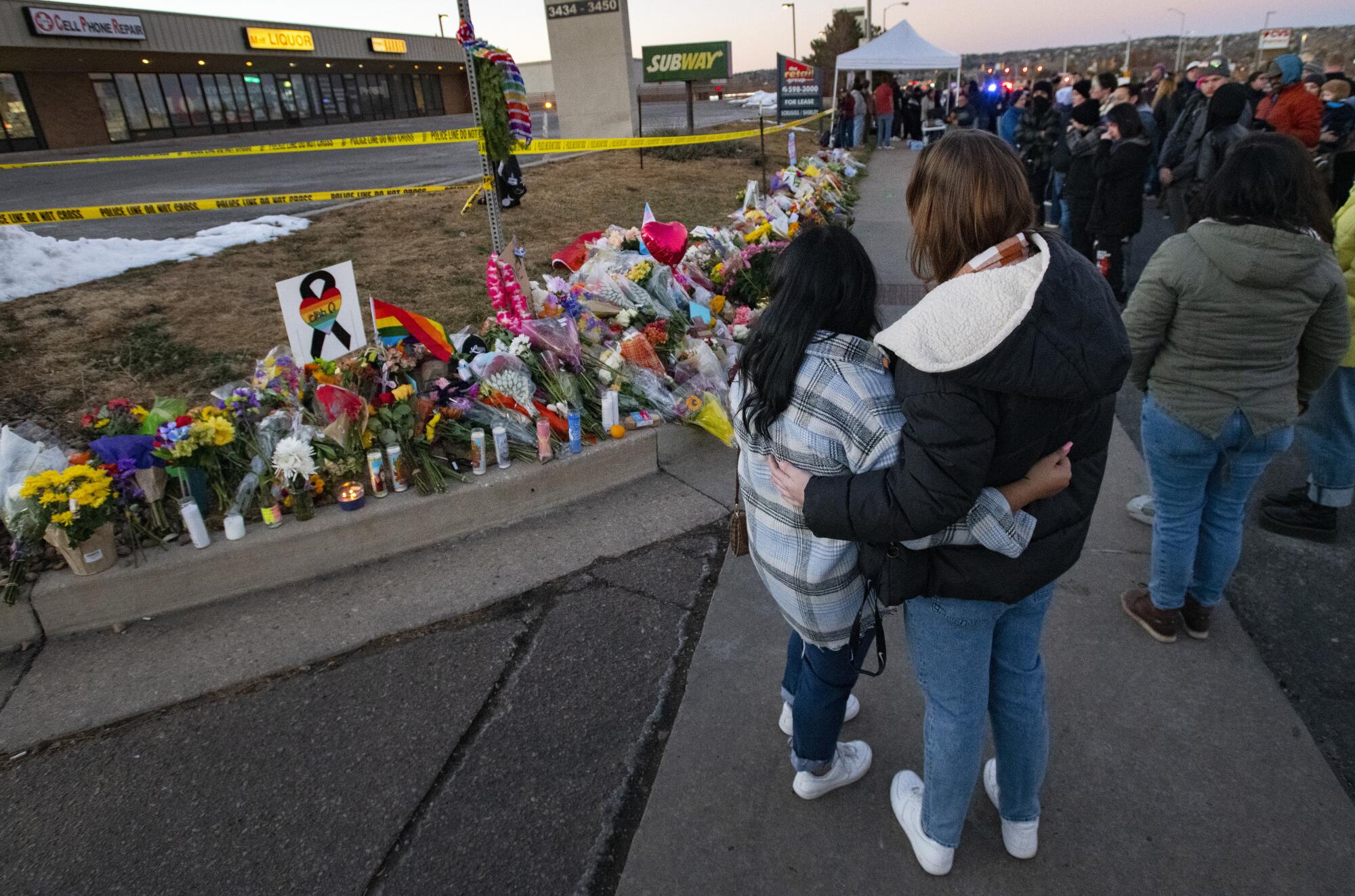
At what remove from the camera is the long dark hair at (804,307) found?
1.64m

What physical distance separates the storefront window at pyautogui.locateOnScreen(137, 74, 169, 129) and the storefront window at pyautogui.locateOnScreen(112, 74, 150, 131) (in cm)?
16

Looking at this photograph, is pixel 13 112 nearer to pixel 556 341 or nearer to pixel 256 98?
pixel 256 98

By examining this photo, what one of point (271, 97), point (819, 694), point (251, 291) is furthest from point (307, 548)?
point (271, 97)

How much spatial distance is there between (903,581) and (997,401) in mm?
448

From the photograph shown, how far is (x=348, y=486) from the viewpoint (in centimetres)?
364

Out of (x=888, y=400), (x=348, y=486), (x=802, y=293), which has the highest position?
(x=802, y=293)

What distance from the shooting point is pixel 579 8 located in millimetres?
16047

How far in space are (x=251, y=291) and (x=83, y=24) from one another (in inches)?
1142

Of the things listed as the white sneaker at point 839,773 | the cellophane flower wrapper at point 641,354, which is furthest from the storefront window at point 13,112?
the white sneaker at point 839,773

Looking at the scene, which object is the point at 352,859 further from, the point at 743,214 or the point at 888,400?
the point at 743,214

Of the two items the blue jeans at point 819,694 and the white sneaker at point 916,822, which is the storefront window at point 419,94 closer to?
the blue jeans at point 819,694

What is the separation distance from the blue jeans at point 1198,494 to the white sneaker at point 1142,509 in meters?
0.95

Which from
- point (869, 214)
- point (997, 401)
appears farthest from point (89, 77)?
point (997, 401)

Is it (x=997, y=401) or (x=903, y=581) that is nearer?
(x=997, y=401)
